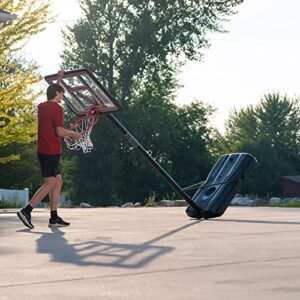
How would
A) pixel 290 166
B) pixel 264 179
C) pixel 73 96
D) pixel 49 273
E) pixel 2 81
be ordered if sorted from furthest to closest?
pixel 290 166
pixel 264 179
pixel 2 81
pixel 73 96
pixel 49 273

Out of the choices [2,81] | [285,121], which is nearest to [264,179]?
[285,121]

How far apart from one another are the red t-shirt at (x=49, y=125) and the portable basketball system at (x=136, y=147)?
28.3 inches

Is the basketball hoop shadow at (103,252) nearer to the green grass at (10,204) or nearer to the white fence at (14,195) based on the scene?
the green grass at (10,204)

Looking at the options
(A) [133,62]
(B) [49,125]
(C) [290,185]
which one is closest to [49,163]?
(B) [49,125]

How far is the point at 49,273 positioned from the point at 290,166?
3493 inches

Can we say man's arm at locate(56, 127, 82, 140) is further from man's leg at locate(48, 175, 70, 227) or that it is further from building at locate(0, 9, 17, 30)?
building at locate(0, 9, 17, 30)

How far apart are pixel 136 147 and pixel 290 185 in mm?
78549

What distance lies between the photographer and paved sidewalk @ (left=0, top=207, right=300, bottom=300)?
4.96m

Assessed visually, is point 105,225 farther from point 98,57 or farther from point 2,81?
point 98,57

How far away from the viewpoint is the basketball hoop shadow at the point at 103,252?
21.3 ft

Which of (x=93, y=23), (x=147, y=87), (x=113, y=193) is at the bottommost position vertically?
(x=113, y=193)

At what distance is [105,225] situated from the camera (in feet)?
36.8

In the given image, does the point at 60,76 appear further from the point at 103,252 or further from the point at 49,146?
the point at 103,252

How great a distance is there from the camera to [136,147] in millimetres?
11914
